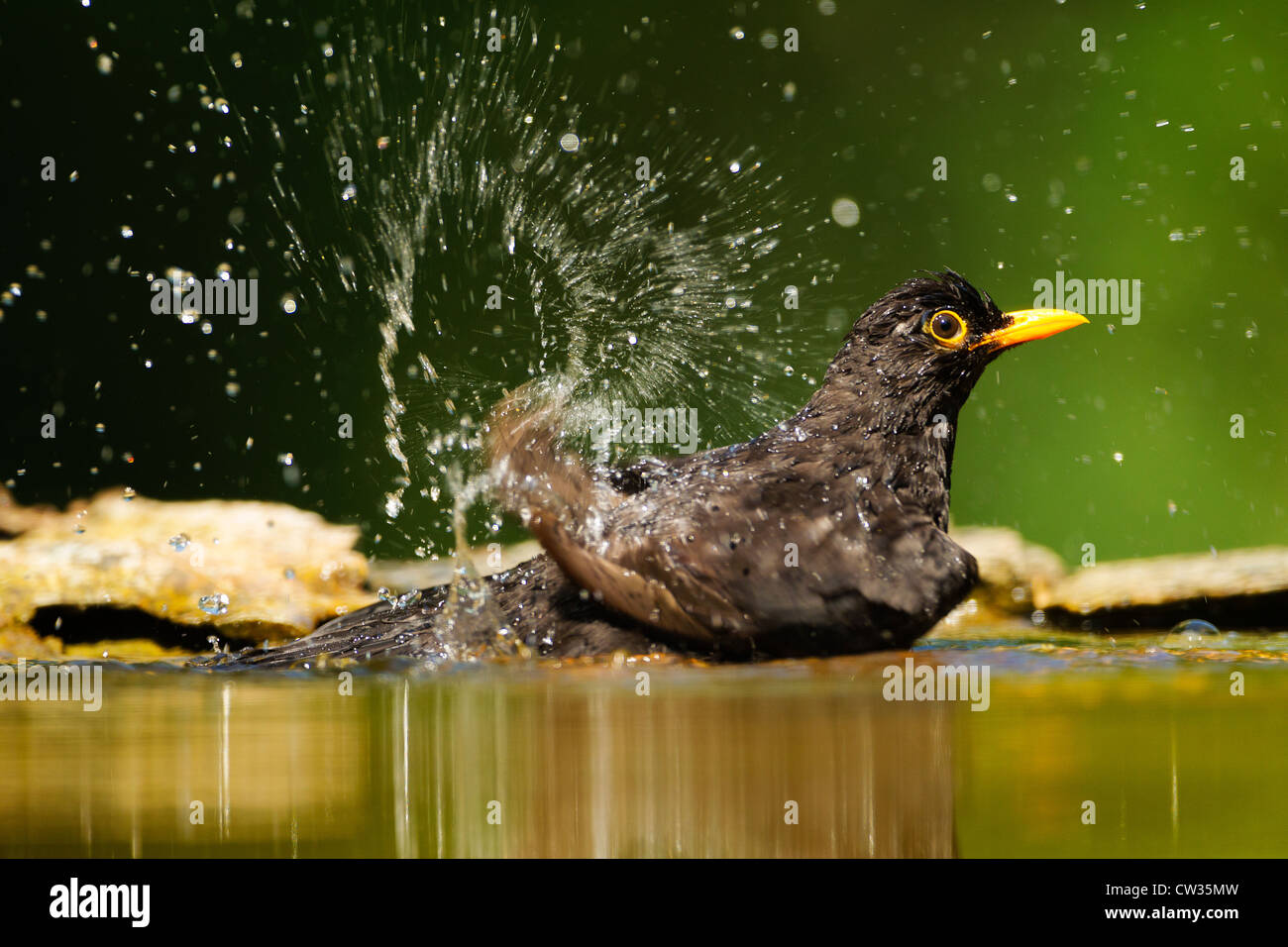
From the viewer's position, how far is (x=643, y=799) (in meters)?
1.63

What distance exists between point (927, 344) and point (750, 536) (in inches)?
43.0

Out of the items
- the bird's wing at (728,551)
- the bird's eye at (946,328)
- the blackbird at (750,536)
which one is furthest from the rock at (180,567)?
the bird's eye at (946,328)

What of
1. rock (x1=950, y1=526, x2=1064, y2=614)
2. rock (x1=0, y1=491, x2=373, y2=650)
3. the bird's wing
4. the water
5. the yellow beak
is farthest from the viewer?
rock (x1=950, y1=526, x2=1064, y2=614)

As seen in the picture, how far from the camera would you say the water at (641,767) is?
147 cm

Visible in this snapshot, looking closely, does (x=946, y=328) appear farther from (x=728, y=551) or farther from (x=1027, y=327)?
(x=728, y=551)

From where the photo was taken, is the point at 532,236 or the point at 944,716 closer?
the point at 944,716

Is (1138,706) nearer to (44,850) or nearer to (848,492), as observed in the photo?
(848,492)

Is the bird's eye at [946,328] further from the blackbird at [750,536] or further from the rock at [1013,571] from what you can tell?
the rock at [1013,571]

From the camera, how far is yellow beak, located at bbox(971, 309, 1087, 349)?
379 centimetres

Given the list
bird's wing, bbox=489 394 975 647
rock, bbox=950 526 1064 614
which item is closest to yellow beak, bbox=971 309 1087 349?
bird's wing, bbox=489 394 975 647

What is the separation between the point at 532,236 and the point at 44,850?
113 inches

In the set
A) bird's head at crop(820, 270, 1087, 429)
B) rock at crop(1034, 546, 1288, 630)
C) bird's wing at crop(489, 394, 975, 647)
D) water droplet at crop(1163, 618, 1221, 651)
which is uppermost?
bird's head at crop(820, 270, 1087, 429)

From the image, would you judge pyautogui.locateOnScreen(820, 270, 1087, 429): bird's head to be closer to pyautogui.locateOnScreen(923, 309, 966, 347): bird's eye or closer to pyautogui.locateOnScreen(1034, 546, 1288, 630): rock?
pyautogui.locateOnScreen(923, 309, 966, 347): bird's eye

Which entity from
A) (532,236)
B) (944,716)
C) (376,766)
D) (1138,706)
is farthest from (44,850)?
(532,236)
